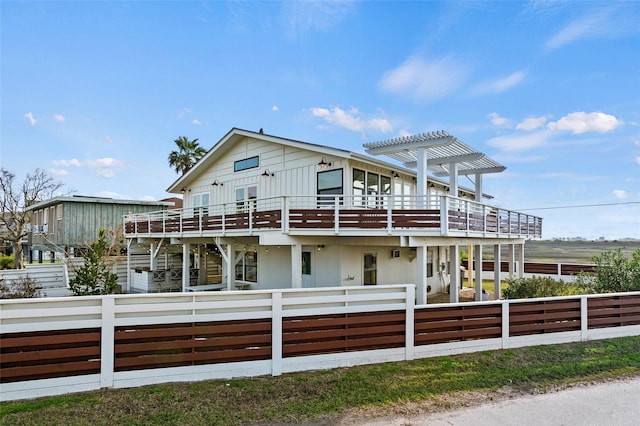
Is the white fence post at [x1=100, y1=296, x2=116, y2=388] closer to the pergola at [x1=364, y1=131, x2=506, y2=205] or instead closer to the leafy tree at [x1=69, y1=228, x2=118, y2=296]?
the leafy tree at [x1=69, y1=228, x2=118, y2=296]

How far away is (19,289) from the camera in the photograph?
13.1 metres

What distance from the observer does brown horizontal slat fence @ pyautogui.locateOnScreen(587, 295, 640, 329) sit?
6.99m

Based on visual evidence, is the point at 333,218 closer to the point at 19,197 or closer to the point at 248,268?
the point at 248,268

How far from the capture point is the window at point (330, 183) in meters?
12.1

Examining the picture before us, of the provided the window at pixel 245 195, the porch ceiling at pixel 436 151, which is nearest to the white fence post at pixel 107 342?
the porch ceiling at pixel 436 151

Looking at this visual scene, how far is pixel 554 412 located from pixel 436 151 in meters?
9.30

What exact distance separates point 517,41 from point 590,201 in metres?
25.6

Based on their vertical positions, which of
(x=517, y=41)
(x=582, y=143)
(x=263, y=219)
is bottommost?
(x=263, y=219)

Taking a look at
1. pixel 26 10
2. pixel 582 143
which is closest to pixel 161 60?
pixel 26 10

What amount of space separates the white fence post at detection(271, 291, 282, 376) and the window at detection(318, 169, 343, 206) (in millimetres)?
7107

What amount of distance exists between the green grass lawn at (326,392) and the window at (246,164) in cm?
1105

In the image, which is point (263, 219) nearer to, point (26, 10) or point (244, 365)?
point (244, 365)

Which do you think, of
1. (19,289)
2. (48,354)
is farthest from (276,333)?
(19,289)

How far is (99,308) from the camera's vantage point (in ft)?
15.0
